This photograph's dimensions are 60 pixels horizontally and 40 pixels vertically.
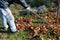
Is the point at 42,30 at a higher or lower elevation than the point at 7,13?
lower

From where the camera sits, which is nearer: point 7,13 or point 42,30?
point 7,13

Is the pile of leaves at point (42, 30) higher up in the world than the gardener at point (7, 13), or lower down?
lower down

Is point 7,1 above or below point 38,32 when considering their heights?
above

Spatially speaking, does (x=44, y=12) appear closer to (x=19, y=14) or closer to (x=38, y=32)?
(x=19, y=14)

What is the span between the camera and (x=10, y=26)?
9.33 metres

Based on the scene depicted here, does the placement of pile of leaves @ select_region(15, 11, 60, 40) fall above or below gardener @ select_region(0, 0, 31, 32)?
below

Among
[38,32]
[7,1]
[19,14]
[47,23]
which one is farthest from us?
[19,14]

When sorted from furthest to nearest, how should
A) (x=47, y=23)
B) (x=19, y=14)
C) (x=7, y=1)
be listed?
(x=19, y=14), (x=47, y=23), (x=7, y=1)

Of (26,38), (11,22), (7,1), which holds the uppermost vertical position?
(7,1)

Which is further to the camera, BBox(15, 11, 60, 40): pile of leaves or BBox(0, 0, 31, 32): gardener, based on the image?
BBox(15, 11, 60, 40): pile of leaves

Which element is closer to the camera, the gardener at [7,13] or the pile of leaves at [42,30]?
the gardener at [7,13]

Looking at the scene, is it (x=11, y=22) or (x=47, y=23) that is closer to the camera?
(x=11, y=22)

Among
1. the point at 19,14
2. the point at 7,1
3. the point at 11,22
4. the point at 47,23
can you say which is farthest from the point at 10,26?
the point at 19,14

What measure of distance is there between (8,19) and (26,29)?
1053 millimetres
